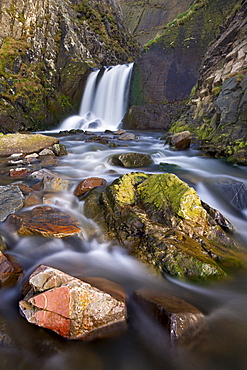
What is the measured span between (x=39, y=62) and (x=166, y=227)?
20.7m

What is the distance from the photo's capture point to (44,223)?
326cm

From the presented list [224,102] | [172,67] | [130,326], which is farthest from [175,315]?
[172,67]

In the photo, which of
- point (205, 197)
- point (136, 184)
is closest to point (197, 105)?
point (205, 197)

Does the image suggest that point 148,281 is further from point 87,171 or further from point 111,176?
Result: point 87,171

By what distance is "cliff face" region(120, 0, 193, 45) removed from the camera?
6681cm

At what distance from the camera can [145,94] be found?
17266 mm

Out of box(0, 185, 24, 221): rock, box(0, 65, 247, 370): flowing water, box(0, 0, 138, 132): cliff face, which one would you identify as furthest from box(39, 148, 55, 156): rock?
box(0, 0, 138, 132): cliff face

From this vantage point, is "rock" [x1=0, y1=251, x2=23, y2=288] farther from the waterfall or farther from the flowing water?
the waterfall

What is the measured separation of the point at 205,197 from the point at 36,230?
3.57 meters

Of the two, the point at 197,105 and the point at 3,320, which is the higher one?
the point at 197,105

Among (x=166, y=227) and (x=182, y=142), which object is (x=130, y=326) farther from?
(x=182, y=142)

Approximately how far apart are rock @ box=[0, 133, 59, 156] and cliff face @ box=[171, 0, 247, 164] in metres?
6.65

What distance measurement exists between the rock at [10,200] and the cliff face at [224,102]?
21.0 feet

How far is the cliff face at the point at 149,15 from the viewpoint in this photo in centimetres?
6681
